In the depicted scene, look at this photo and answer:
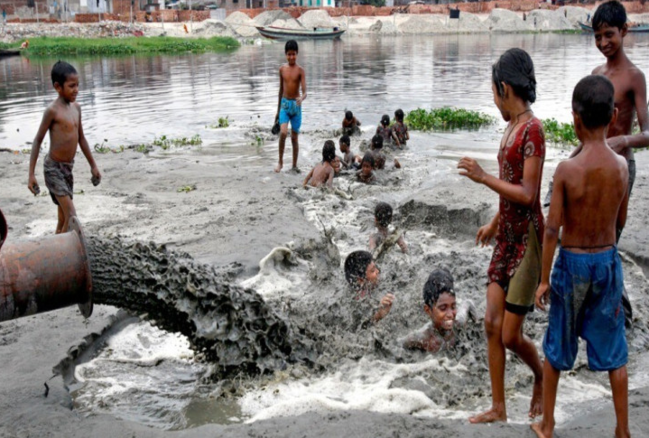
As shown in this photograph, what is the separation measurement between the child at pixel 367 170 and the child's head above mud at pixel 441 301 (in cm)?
533

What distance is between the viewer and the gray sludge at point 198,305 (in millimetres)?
4074

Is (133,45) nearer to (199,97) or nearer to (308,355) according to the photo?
(199,97)

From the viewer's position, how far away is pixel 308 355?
4.78 metres

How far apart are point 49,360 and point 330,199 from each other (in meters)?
5.26

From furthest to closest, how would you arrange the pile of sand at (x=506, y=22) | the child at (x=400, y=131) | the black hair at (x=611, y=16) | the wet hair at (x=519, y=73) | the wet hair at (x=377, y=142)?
the pile of sand at (x=506, y=22) < the child at (x=400, y=131) < the wet hair at (x=377, y=142) < the black hair at (x=611, y=16) < the wet hair at (x=519, y=73)

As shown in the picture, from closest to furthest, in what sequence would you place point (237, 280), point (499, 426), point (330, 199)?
point (499, 426)
point (237, 280)
point (330, 199)

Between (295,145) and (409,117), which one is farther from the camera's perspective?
(409,117)

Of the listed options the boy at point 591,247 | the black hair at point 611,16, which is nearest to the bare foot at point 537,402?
the boy at point 591,247

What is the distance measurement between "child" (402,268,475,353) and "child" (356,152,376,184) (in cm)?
531

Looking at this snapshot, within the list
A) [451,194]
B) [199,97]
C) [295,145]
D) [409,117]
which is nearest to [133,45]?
[199,97]

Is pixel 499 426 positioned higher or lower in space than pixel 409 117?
lower

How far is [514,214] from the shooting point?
3.42 metres

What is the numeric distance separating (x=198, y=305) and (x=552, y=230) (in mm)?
2403

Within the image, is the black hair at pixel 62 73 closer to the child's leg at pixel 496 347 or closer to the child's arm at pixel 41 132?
the child's arm at pixel 41 132
